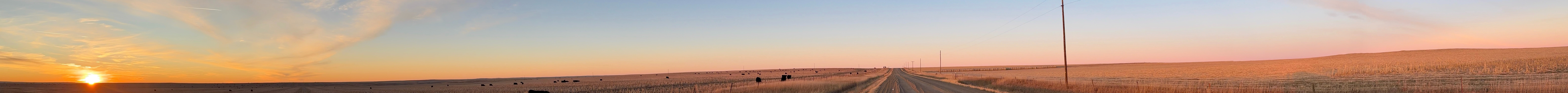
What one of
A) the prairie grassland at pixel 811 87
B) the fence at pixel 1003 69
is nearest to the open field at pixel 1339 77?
the prairie grassland at pixel 811 87

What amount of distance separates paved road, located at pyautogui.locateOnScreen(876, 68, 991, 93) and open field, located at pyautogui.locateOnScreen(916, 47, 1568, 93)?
1480mm

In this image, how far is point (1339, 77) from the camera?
Answer: 44.4 meters

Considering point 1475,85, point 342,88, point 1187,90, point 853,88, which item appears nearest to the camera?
point 1187,90

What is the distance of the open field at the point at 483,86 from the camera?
40.9 metres

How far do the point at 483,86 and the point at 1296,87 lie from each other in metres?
51.1

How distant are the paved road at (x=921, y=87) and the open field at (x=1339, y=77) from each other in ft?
4.85

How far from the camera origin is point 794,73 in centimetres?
11225

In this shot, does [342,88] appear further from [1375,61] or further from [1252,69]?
[1375,61]

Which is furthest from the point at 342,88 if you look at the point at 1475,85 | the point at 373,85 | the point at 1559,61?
the point at 1559,61

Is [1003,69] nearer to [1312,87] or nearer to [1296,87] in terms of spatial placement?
[1296,87]

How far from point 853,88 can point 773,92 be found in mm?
6564

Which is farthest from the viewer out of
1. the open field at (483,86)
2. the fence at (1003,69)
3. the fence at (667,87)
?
the fence at (1003,69)

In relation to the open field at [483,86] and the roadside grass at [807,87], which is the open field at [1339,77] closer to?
the roadside grass at [807,87]

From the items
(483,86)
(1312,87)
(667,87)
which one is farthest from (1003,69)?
(1312,87)
